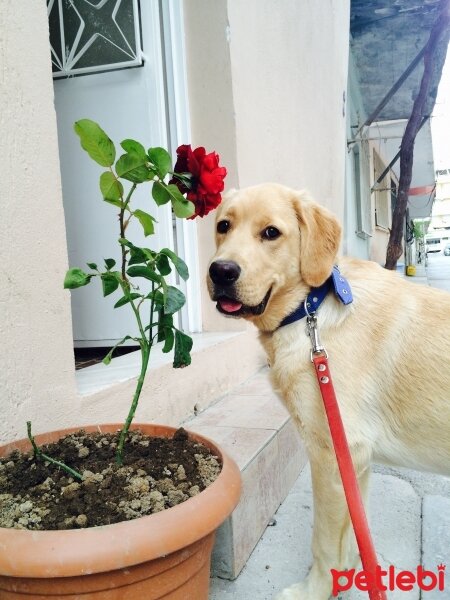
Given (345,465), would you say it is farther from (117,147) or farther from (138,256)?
(117,147)

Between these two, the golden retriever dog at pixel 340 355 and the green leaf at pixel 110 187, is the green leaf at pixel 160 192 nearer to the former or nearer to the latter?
the green leaf at pixel 110 187

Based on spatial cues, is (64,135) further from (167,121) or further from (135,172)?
(135,172)

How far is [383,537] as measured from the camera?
2.17 meters

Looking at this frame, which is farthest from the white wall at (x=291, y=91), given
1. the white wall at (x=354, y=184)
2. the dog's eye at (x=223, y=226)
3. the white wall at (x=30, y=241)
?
the white wall at (x=354, y=184)

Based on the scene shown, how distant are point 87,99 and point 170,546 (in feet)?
10.1

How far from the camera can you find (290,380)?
1.70m

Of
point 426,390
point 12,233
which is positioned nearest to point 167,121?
point 12,233

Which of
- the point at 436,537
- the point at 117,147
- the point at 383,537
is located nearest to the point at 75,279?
the point at 383,537

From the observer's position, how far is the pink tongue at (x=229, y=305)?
5.57ft

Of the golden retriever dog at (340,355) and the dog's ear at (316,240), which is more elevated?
the dog's ear at (316,240)

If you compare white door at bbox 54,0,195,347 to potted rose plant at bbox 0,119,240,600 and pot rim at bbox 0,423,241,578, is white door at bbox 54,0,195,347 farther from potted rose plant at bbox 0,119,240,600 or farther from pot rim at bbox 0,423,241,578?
pot rim at bbox 0,423,241,578

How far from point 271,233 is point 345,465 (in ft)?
2.83

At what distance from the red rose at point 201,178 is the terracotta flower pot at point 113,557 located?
0.80 m

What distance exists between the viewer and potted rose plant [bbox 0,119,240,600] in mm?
1013
